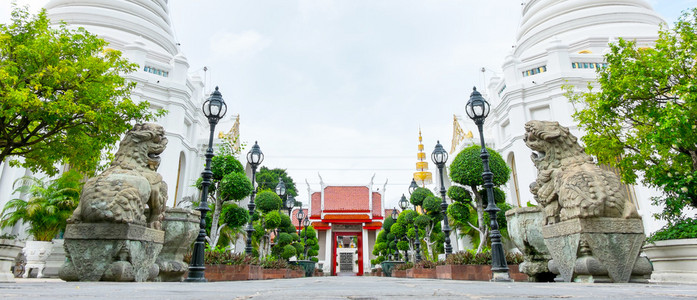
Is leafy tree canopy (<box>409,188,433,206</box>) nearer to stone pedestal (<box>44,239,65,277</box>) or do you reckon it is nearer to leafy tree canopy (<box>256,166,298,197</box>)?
stone pedestal (<box>44,239,65,277</box>)

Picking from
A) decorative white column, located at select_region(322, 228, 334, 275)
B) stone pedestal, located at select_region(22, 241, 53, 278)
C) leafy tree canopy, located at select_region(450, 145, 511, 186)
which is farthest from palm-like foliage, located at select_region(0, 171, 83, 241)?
decorative white column, located at select_region(322, 228, 334, 275)

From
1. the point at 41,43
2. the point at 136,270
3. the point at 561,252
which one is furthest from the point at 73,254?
the point at 561,252

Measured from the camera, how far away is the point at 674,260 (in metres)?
5.34

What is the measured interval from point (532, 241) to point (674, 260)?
192 centimetres

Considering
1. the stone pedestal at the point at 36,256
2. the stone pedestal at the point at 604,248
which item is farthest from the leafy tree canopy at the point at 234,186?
the stone pedestal at the point at 604,248

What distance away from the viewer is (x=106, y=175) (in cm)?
456

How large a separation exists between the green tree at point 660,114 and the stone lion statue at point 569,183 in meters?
2.42

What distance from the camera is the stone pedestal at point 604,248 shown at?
14.0ft

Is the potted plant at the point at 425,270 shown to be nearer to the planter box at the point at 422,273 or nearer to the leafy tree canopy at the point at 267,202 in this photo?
the planter box at the point at 422,273

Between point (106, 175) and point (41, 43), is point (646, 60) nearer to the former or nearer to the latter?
point (106, 175)

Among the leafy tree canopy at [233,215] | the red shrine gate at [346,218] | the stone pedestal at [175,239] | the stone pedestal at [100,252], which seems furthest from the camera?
the red shrine gate at [346,218]

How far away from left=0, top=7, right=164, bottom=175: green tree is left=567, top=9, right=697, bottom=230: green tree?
919 centimetres

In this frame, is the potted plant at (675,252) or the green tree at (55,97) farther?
the green tree at (55,97)

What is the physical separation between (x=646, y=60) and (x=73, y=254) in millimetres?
9690
